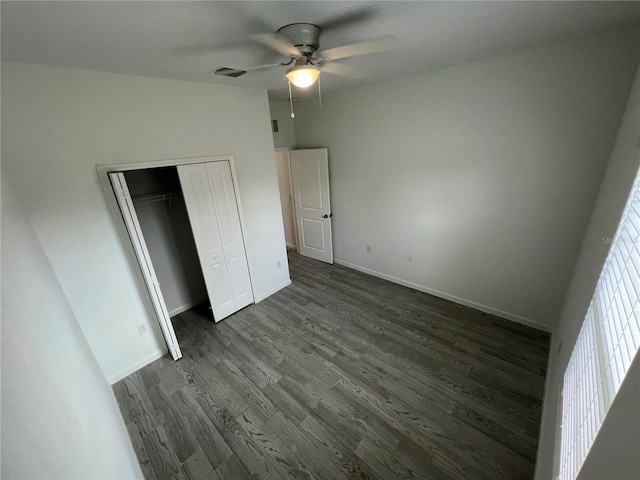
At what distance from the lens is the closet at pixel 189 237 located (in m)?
2.71

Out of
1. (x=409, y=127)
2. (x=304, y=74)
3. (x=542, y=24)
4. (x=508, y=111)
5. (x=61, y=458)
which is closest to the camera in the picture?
(x=61, y=458)

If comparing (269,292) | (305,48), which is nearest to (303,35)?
(305,48)

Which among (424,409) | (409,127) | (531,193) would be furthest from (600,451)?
(409,127)

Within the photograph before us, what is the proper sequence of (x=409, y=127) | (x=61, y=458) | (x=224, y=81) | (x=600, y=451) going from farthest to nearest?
(x=409, y=127) < (x=224, y=81) < (x=600, y=451) < (x=61, y=458)

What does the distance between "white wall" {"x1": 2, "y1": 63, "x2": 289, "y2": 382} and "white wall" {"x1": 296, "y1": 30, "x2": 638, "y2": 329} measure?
6.00ft

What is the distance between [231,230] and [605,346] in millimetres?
3167

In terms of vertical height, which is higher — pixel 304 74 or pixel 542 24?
pixel 542 24

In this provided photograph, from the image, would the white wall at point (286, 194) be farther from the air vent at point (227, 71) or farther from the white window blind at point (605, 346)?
the white window blind at point (605, 346)

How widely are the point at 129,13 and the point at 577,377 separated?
2926 mm

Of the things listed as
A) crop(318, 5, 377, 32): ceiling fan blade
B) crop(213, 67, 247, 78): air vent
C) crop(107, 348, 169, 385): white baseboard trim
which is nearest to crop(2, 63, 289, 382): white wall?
crop(107, 348, 169, 385): white baseboard trim

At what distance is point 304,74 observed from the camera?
161cm

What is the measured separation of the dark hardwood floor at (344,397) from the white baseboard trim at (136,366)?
0.24 ft

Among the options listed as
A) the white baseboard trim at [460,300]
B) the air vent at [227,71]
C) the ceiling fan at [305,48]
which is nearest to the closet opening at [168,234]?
the air vent at [227,71]

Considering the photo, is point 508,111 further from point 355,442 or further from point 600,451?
point 355,442
